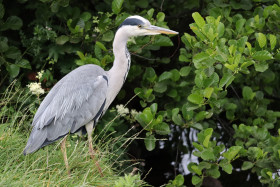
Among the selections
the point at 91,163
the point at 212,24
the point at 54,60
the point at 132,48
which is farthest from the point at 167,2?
the point at 91,163

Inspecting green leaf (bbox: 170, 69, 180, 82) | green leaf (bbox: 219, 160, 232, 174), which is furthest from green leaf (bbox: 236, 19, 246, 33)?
green leaf (bbox: 219, 160, 232, 174)

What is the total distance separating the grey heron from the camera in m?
3.77

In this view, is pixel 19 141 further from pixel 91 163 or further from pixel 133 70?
pixel 133 70

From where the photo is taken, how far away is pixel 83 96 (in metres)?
3.94

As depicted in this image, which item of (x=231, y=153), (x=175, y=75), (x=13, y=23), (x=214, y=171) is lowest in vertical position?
(x=214, y=171)

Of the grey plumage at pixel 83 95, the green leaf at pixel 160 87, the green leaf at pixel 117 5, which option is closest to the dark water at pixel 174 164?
the green leaf at pixel 160 87

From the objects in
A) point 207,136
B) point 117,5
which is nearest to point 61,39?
point 117,5

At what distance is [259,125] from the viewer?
15.1ft

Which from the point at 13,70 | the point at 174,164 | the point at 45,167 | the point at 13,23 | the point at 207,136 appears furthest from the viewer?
the point at 174,164

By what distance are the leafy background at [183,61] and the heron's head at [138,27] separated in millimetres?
253

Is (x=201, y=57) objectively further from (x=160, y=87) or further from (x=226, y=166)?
(x=160, y=87)

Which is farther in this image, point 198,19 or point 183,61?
point 183,61

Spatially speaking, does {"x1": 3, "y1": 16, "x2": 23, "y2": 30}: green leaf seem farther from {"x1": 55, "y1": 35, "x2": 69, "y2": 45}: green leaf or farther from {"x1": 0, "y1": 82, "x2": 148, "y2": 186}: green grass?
{"x1": 0, "y1": 82, "x2": 148, "y2": 186}: green grass

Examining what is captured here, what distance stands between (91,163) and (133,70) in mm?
1183
